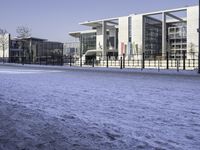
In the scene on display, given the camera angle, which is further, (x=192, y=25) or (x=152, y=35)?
(x=152, y=35)

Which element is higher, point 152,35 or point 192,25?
point 192,25

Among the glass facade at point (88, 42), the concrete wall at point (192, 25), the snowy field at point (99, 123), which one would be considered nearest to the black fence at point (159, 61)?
the snowy field at point (99, 123)

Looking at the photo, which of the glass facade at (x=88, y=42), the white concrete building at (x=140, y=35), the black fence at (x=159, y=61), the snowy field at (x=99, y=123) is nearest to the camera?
the snowy field at (x=99, y=123)

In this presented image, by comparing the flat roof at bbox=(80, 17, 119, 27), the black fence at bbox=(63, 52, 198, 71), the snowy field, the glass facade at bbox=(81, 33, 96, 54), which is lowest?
the snowy field

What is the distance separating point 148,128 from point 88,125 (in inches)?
34.3

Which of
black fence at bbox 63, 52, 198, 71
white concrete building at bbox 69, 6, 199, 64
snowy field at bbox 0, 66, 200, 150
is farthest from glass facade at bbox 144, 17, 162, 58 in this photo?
snowy field at bbox 0, 66, 200, 150

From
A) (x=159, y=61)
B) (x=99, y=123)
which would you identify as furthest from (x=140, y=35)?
(x=99, y=123)

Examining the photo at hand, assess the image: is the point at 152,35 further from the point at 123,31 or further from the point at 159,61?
the point at 159,61

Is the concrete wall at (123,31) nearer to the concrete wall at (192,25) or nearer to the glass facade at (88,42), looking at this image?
the glass facade at (88,42)

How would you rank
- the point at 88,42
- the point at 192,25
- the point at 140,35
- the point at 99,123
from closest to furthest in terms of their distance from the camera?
the point at 99,123 → the point at 192,25 → the point at 140,35 → the point at 88,42

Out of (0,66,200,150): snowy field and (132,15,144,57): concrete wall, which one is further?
(132,15,144,57): concrete wall

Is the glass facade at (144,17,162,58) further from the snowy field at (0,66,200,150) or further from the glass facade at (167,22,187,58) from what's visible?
the snowy field at (0,66,200,150)

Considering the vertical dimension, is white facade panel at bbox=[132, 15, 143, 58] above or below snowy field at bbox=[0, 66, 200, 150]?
above

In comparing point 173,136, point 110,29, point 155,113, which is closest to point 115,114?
point 155,113
